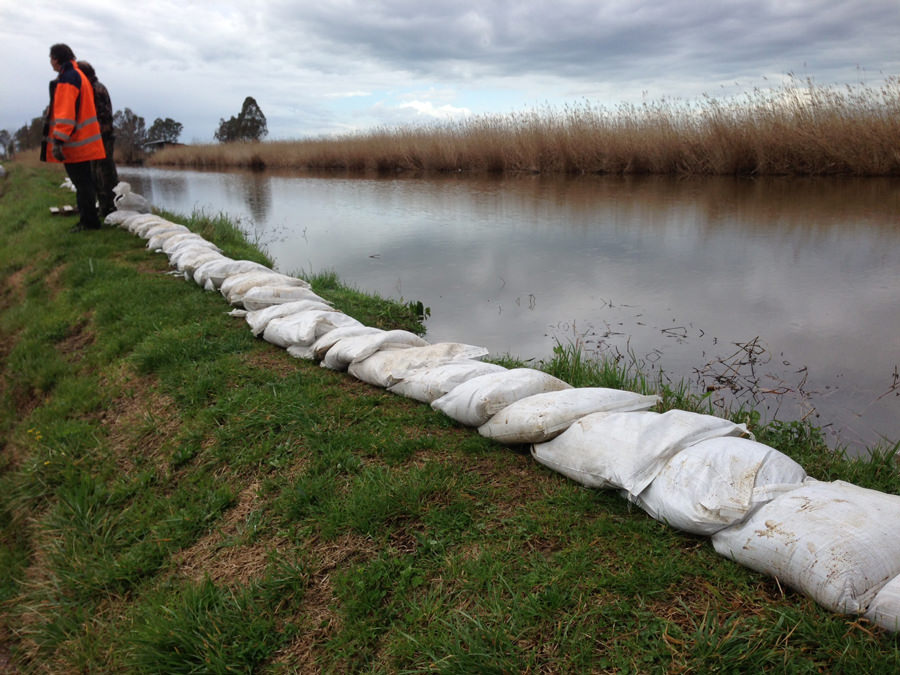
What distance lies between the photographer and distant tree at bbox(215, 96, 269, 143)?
1164 inches

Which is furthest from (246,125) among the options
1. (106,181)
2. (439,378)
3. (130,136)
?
(439,378)

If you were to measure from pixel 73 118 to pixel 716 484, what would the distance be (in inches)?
256

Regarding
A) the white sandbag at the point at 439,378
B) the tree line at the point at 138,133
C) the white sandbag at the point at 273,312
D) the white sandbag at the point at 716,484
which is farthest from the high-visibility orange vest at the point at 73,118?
the tree line at the point at 138,133

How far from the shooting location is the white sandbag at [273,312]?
357cm

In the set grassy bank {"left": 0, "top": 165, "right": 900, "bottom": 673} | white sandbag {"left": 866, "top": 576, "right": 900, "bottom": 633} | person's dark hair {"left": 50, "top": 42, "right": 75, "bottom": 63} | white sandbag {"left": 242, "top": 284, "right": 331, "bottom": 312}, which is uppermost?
person's dark hair {"left": 50, "top": 42, "right": 75, "bottom": 63}

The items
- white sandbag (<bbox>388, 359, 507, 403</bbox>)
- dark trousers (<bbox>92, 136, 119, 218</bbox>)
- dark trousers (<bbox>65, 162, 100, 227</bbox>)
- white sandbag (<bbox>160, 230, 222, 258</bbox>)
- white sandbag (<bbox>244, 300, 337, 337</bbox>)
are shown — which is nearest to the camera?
white sandbag (<bbox>388, 359, 507, 403</bbox>)

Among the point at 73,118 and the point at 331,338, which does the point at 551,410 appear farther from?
the point at 73,118

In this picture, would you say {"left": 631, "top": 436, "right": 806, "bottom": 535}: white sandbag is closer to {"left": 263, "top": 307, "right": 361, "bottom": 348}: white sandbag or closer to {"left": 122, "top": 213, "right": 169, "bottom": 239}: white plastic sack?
{"left": 263, "top": 307, "right": 361, "bottom": 348}: white sandbag

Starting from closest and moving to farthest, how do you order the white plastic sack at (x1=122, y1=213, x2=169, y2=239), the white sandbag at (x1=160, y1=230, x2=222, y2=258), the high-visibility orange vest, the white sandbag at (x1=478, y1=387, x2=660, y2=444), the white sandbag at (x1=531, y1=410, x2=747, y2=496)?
the white sandbag at (x1=531, y1=410, x2=747, y2=496) → the white sandbag at (x1=478, y1=387, x2=660, y2=444) → the white sandbag at (x1=160, y1=230, x2=222, y2=258) → the high-visibility orange vest → the white plastic sack at (x1=122, y1=213, x2=169, y2=239)

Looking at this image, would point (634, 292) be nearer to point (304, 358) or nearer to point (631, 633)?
point (304, 358)

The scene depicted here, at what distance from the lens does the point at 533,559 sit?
5.48 ft

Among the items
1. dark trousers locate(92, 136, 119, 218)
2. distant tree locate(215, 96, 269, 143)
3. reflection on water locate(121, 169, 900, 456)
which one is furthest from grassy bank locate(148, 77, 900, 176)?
distant tree locate(215, 96, 269, 143)

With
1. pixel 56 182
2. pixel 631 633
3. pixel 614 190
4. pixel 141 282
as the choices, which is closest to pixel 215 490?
pixel 631 633

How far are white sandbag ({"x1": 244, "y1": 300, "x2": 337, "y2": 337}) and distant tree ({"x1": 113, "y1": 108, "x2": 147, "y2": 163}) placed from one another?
31.2 meters
